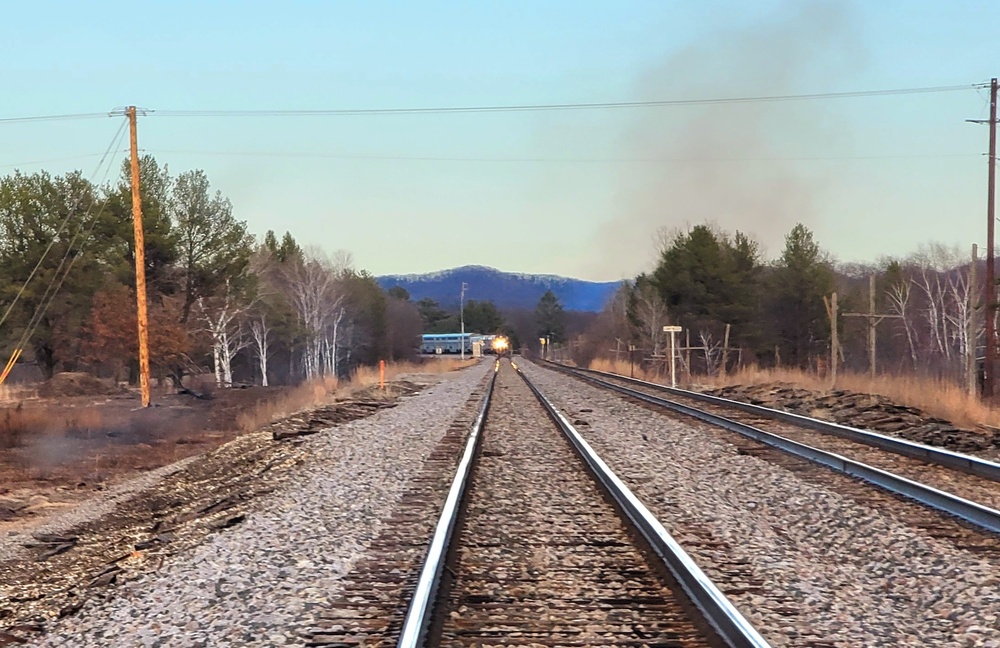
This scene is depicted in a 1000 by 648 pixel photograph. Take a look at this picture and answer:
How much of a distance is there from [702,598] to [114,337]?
138 ft

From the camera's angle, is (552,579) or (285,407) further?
(285,407)

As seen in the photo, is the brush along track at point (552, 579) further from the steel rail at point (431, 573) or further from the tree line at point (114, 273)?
the tree line at point (114, 273)

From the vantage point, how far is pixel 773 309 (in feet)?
217

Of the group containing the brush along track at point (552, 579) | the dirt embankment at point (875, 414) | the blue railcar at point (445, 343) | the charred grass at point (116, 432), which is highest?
the blue railcar at point (445, 343)

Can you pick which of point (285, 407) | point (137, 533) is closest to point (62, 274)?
point (285, 407)

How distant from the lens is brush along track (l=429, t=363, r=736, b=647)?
4.89 meters

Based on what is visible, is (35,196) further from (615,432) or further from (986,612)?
(986,612)

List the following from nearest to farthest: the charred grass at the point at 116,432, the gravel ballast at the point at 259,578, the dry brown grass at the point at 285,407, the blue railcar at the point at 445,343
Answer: the gravel ballast at the point at 259,578 → the charred grass at the point at 116,432 → the dry brown grass at the point at 285,407 → the blue railcar at the point at 445,343

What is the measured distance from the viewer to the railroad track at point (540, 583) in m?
4.84

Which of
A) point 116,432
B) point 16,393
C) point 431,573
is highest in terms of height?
point 431,573

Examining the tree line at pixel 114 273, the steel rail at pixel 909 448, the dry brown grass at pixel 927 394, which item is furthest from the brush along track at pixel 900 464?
the tree line at pixel 114 273

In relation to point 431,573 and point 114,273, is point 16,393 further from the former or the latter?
point 431,573

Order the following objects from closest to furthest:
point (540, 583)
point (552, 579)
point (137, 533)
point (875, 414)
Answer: point (540, 583) → point (552, 579) → point (137, 533) → point (875, 414)

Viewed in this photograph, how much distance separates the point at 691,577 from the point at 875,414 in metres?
13.8
